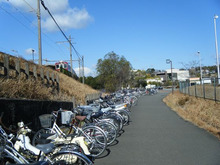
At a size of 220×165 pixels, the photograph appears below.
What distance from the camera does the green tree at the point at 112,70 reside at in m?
30.9

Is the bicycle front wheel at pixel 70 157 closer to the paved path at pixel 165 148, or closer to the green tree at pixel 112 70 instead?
the paved path at pixel 165 148

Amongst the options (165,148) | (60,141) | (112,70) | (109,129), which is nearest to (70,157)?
(60,141)

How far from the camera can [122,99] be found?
1348 centimetres

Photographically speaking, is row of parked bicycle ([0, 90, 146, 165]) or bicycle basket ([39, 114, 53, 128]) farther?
bicycle basket ([39, 114, 53, 128])

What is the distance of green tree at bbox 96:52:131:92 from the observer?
30.9 m

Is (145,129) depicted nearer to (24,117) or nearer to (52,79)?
(24,117)

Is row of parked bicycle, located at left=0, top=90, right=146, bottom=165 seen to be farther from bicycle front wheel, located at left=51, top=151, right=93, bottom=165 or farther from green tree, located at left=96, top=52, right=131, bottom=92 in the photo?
green tree, located at left=96, top=52, right=131, bottom=92

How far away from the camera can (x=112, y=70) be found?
31.5 meters

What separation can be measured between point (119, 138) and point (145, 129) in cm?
162

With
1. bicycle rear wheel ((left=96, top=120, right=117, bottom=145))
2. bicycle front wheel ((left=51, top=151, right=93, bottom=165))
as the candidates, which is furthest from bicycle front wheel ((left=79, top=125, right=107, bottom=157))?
bicycle front wheel ((left=51, top=151, right=93, bottom=165))

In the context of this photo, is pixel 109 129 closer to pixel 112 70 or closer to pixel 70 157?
pixel 70 157

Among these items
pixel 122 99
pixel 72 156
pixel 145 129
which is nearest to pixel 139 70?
pixel 122 99

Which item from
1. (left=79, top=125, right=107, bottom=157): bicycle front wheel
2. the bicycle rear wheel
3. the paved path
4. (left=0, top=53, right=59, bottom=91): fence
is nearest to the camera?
the paved path

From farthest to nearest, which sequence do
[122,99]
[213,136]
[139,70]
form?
1. [139,70]
2. [122,99]
3. [213,136]
